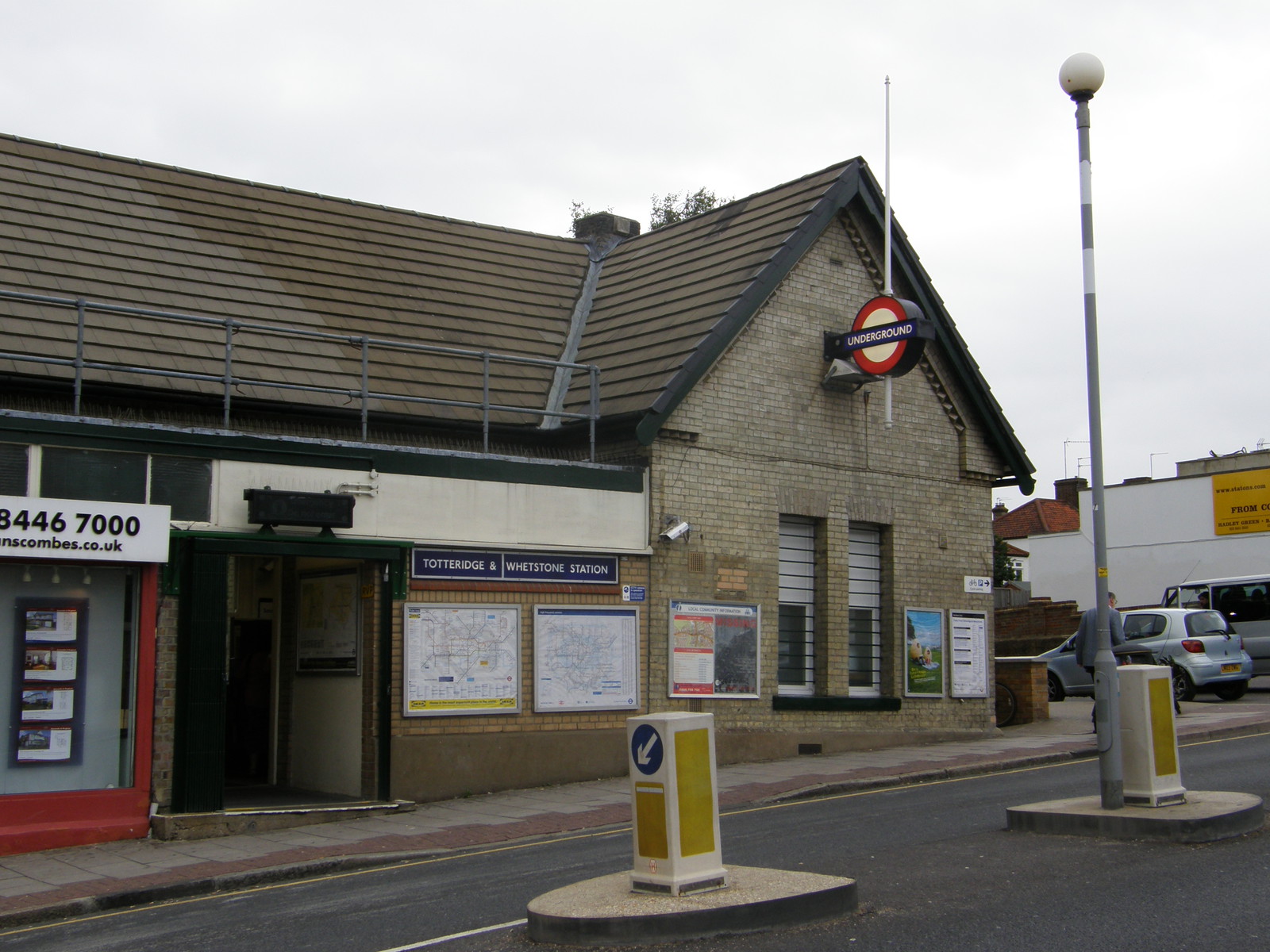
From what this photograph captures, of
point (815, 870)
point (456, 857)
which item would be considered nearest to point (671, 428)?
point (456, 857)

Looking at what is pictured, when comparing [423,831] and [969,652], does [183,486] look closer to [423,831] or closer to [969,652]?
Answer: [423,831]

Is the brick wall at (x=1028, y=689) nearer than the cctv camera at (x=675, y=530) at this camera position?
No

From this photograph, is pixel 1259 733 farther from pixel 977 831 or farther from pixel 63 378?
pixel 63 378

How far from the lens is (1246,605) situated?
2623 centimetres

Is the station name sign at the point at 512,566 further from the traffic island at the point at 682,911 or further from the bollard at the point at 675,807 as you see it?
the traffic island at the point at 682,911

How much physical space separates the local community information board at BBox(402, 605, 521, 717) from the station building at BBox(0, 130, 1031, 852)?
35 millimetres

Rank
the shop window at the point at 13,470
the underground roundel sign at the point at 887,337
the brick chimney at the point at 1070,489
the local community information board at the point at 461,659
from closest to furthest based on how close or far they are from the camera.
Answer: the shop window at the point at 13,470
the local community information board at the point at 461,659
the underground roundel sign at the point at 887,337
the brick chimney at the point at 1070,489

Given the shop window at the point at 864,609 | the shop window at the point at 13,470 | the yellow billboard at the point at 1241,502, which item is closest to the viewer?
the shop window at the point at 13,470

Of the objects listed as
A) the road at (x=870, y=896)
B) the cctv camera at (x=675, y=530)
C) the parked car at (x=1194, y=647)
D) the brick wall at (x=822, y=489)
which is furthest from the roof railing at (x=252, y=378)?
the parked car at (x=1194, y=647)

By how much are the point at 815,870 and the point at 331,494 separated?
21.4 ft

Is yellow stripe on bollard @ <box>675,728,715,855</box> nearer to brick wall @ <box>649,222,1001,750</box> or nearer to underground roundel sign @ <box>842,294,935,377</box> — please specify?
brick wall @ <box>649,222,1001,750</box>

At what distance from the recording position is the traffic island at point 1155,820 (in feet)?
31.3

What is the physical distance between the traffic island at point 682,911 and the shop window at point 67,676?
6062 millimetres

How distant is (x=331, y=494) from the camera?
1327 cm
